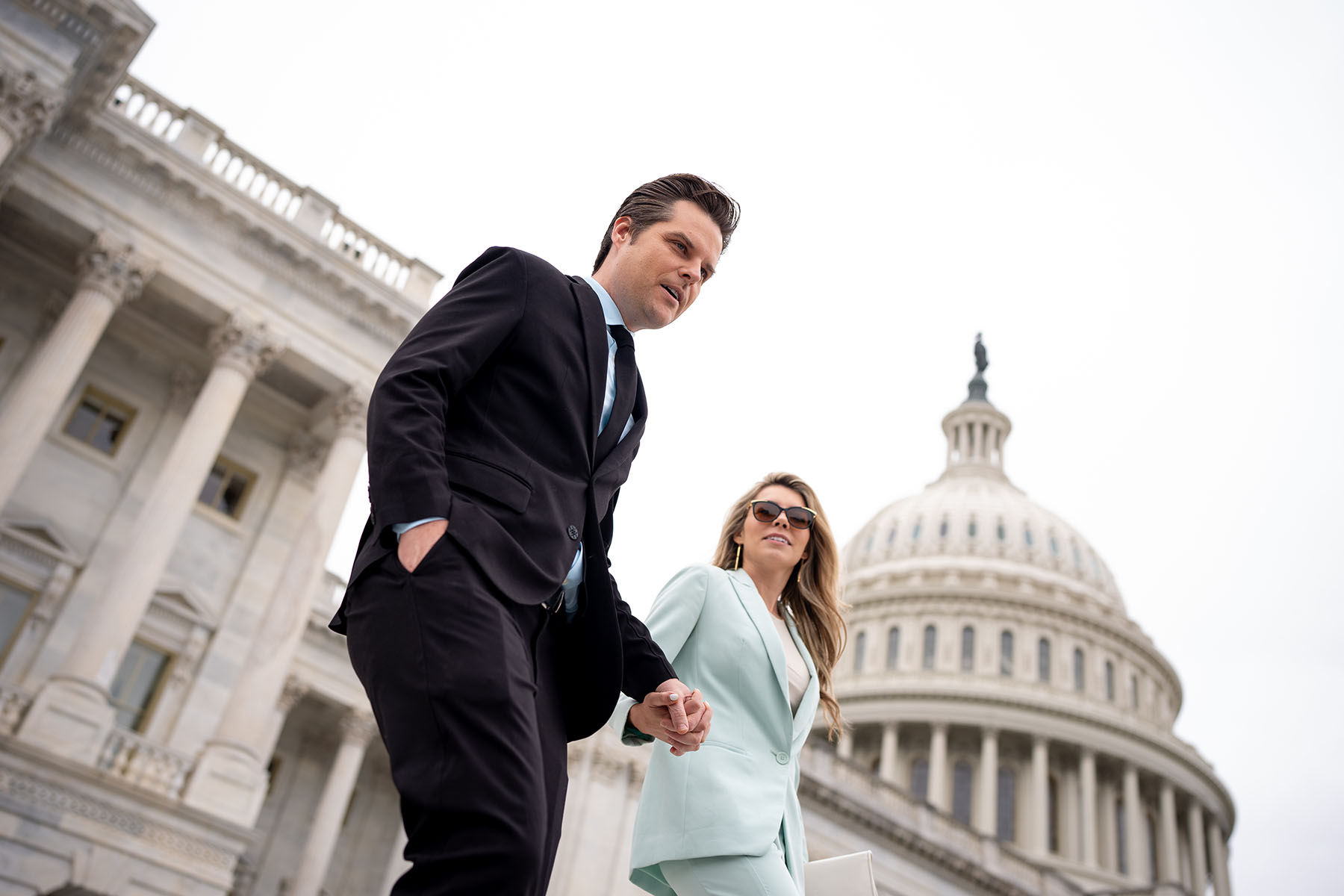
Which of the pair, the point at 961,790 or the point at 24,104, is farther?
the point at 961,790

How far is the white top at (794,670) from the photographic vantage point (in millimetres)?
4285

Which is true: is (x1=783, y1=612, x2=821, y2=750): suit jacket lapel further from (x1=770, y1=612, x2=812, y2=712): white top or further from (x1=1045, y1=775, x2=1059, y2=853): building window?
(x1=1045, y1=775, x2=1059, y2=853): building window

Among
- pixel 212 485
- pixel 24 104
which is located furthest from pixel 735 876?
pixel 212 485

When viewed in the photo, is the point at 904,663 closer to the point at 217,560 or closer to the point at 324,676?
the point at 324,676

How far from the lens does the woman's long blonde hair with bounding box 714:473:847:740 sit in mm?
4766

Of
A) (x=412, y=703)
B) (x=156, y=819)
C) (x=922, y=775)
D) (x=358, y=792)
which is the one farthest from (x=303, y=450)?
(x=922, y=775)

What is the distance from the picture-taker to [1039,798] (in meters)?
57.8

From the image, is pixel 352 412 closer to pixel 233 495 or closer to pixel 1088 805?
pixel 233 495

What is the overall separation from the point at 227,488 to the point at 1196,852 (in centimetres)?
5993

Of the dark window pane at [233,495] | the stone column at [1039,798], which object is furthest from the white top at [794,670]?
the stone column at [1039,798]

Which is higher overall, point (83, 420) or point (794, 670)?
point (83, 420)

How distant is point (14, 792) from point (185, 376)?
8.58m

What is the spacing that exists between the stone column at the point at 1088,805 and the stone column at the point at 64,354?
177ft

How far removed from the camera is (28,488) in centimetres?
1859
